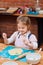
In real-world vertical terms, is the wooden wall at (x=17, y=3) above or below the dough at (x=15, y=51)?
above

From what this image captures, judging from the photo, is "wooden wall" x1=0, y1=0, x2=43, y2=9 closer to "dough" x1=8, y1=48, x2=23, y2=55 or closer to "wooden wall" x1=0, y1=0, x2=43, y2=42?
"wooden wall" x1=0, y1=0, x2=43, y2=42

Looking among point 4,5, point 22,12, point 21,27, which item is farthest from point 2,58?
point 4,5

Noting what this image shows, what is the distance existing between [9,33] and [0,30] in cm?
23

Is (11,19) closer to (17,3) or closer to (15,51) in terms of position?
(17,3)

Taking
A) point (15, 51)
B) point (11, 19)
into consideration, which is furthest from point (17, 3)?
point (15, 51)

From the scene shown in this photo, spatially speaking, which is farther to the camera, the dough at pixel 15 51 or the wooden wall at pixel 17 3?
the wooden wall at pixel 17 3

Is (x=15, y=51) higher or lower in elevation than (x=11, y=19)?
higher

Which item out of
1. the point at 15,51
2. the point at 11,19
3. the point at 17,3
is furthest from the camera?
the point at 11,19

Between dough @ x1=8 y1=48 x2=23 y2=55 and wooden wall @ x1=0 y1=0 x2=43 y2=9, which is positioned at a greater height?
wooden wall @ x1=0 y1=0 x2=43 y2=9

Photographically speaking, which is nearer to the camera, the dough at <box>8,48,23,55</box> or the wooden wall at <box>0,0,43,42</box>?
the dough at <box>8,48,23,55</box>

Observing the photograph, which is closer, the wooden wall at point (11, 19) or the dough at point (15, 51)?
the dough at point (15, 51)

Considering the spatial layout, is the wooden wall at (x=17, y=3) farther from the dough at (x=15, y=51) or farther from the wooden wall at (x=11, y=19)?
the dough at (x=15, y=51)

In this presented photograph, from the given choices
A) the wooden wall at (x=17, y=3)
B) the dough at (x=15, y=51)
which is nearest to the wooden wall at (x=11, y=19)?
the wooden wall at (x=17, y=3)

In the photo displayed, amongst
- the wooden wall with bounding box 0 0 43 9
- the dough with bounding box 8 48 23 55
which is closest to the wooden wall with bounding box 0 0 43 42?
the wooden wall with bounding box 0 0 43 9
